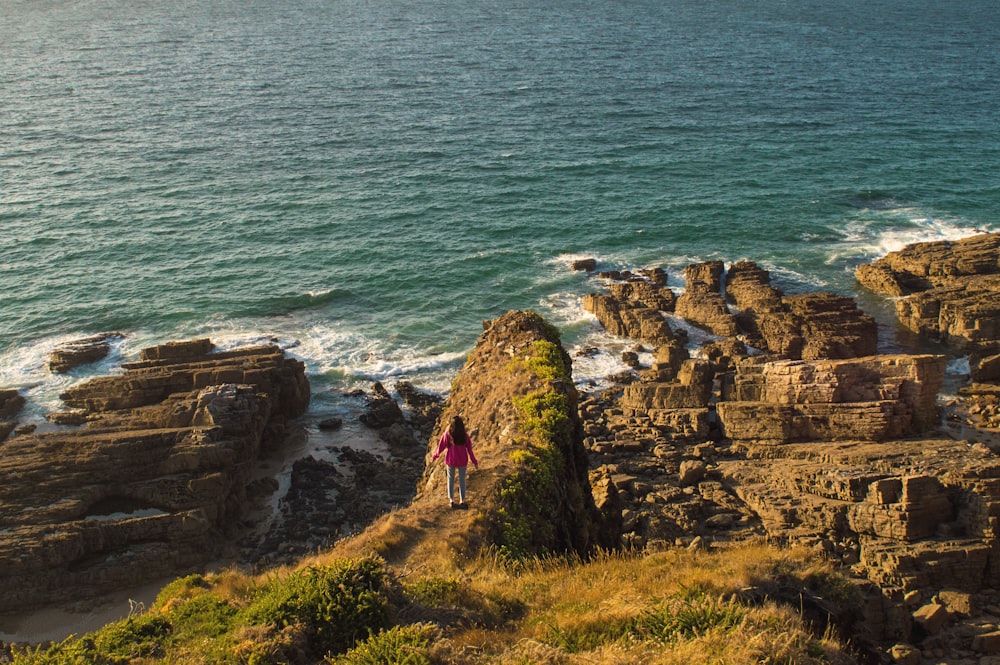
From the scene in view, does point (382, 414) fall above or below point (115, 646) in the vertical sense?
below

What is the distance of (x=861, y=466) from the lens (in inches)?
928

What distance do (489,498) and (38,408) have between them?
25.7m

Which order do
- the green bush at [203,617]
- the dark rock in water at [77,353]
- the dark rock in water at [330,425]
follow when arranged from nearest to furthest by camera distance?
the green bush at [203,617]
the dark rock in water at [330,425]
the dark rock in water at [77,353]

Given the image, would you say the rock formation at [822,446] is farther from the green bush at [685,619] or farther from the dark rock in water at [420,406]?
the dark rock in water at [420,406]

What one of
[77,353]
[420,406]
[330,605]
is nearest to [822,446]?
[420,406]

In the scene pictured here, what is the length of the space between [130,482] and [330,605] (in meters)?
16.6

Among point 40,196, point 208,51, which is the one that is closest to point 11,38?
point 208,51

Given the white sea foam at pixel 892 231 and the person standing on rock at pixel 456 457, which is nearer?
the person standing on rock at pixel 456 457

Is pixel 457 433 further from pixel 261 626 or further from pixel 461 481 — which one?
pixel 261 626

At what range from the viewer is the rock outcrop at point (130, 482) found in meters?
23.4

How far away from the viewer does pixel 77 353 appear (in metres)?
38.1

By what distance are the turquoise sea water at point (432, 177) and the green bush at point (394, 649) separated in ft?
81.4

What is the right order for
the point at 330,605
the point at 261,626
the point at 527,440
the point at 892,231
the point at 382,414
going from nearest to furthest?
the point at 261,626
the point at 330,605
the point at 527,440
the point at 382,414
the point at 892,231

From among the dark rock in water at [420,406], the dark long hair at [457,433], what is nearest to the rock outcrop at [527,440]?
the dark long hair at [457,433]
